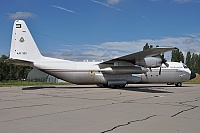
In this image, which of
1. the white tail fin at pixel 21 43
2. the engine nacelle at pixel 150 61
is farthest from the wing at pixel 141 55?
the white tail fin at pixel 21 43

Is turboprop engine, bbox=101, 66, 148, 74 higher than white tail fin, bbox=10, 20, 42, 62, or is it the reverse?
white tail fin, bbox=10, 20, 42, 62

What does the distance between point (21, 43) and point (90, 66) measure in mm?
8117

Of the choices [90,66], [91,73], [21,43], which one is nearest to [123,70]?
[91,73]

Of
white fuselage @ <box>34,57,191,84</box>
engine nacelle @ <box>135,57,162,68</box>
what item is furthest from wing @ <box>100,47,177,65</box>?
white fuselage @ <box>34,57,191,84</box>

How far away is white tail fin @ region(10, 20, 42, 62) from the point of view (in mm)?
25641

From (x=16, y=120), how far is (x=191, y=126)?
5802 millimetres

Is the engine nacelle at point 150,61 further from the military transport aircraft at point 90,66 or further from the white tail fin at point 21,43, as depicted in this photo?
the white tail fin at point 21,43

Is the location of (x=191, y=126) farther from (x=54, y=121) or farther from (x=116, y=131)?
(x=54, y=121)

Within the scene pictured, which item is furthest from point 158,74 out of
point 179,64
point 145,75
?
point 179,64

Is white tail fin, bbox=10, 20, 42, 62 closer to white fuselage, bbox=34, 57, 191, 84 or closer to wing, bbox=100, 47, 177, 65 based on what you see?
white fuselage, bbox=34, 57, 191, 84

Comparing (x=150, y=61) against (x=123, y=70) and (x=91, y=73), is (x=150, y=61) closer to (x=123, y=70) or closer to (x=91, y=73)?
(x=123, y=70)

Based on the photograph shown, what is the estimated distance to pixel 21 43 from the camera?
2583 cm

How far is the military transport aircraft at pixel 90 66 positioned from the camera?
25641mm

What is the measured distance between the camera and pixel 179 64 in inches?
1255
